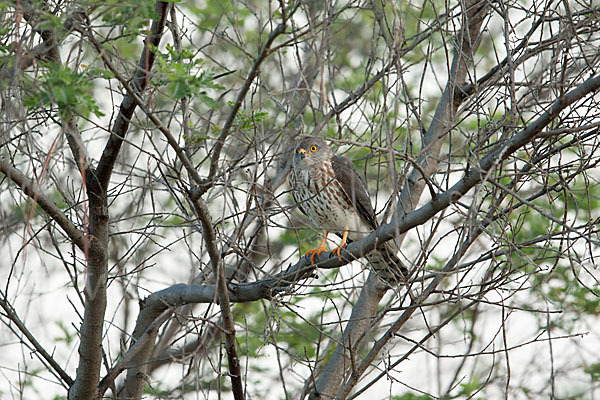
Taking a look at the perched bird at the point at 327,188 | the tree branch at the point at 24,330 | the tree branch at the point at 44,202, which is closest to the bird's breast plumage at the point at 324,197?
the perched bird at the point at 327,188

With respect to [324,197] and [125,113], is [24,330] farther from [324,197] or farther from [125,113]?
[324,197]

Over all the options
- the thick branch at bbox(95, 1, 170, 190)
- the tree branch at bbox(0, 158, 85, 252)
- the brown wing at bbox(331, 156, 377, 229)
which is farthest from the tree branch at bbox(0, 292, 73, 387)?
the brown wing at bbox(331, 156, 377, 229)

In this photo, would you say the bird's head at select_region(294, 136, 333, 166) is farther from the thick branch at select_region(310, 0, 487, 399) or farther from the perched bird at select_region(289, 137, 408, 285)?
the thick branch at select_region(310, 0, 487, 399)

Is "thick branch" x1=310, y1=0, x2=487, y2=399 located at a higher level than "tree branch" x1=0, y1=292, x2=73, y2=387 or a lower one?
higher

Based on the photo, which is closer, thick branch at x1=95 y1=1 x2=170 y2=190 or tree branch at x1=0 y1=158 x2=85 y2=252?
tree branch at x1=0 y1=158 x2=85 y2=252

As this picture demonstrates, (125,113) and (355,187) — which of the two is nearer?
(125,113)

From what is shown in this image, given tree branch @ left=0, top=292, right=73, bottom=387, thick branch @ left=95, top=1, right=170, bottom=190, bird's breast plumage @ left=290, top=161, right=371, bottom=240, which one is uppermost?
bird's breast plumage @ left=290, top=161, right=371, bottom=240

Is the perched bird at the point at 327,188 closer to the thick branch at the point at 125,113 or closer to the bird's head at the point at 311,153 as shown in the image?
the bird's head at the point at 311,153

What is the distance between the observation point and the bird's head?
601 cm

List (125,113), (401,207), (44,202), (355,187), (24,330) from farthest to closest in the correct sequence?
1. (355,187)
2. (401,207)
3. (24,330)
4. (125,113)
5. (44,202)

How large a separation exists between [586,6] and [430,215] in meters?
1.75

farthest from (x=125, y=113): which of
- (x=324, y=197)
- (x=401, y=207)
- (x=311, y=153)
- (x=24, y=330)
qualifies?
(x=324, y=197)

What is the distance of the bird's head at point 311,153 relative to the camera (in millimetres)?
6008

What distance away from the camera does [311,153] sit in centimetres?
604
